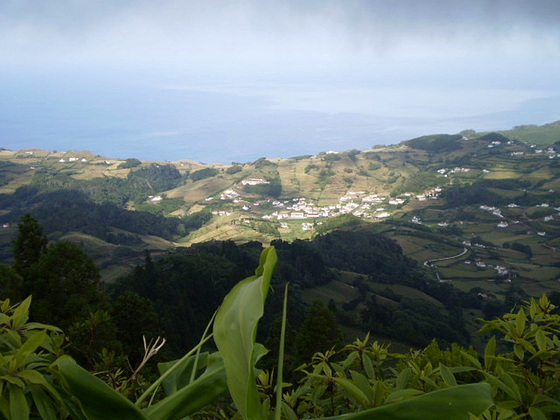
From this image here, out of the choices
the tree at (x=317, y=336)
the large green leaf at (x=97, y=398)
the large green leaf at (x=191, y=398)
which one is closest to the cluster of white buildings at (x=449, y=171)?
the tree at (x=317, y=336)

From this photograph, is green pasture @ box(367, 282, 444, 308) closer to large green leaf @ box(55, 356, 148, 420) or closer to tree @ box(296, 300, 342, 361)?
tree @ box(296, 300, 342, 361)

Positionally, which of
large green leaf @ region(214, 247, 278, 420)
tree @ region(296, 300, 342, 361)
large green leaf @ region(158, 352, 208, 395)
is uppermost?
large green leaf @ region(214, 247, 278, 420)

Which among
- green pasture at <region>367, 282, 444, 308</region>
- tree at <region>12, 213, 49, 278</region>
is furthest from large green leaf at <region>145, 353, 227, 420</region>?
green pasture at <region>367, 282, 444, 308</region>

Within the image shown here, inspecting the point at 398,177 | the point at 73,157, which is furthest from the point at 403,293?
the point at 73,157

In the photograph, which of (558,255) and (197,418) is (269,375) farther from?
(558,255)

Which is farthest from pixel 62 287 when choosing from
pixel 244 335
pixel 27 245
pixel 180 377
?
pixel 244 335

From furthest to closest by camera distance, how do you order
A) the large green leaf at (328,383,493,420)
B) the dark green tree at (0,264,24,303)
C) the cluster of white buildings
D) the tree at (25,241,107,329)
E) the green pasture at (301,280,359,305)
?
the cluster of white buildings < the green pasture at (301,280,359,305) < the tree at (25,241,107,329) < the dark green tree at (0,264,24,303) < the large green leaf at (328,383,493,420)

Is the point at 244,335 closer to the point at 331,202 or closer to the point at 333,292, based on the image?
the point at 333,292
